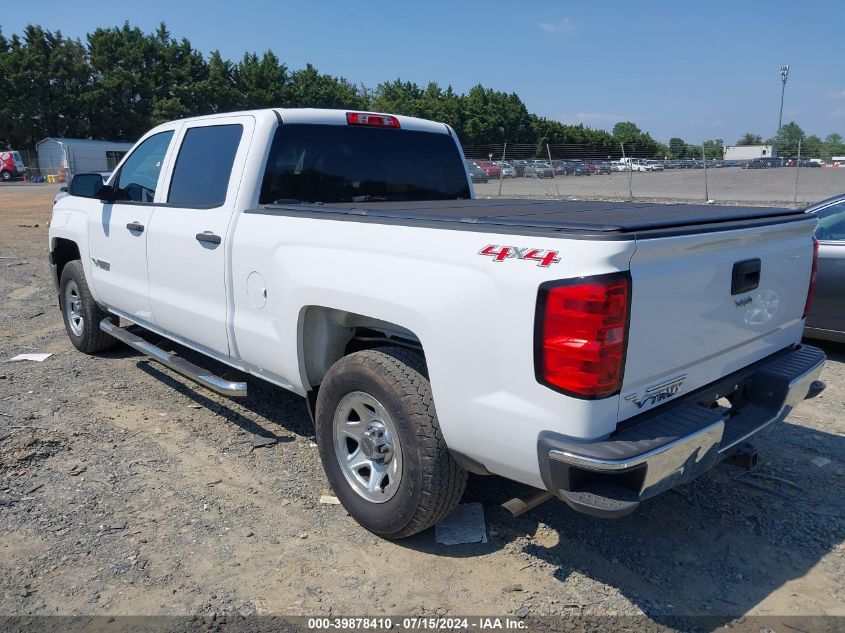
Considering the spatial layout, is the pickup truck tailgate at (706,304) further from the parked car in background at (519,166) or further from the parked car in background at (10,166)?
the parked car in background at (10,166)

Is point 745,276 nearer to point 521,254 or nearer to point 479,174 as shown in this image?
point 521,254

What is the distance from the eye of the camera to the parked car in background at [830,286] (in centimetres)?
573

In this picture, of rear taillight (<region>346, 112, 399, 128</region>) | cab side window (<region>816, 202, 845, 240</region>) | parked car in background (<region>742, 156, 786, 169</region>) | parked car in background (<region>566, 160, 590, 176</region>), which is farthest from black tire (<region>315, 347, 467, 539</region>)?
parked car in background (<region>566, 160, 590, 176</region>)

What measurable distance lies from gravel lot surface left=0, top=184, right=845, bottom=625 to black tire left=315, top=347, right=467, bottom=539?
22cm

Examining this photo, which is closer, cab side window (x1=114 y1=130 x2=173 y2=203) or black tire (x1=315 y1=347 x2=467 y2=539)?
black tire (x1=315 y1=347 x2=467 y2=539)

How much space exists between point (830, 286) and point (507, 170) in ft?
81.3

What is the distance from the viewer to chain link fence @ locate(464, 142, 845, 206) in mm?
22641

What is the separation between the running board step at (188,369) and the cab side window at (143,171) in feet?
3.44

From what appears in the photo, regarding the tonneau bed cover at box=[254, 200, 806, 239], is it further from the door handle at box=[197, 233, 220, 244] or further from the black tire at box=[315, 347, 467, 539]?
the black tire at box=[315, 347, 467, 539]

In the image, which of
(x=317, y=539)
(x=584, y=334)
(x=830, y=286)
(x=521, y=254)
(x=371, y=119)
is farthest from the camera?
(x=830, y=286)

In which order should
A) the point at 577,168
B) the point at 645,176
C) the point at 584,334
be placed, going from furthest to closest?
the point at 577,168
the point at 645,176
the point at 584,334

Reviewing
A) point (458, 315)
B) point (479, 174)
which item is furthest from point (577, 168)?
point (458, 315)

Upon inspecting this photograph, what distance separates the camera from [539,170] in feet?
97.7

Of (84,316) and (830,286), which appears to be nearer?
(830,286)
